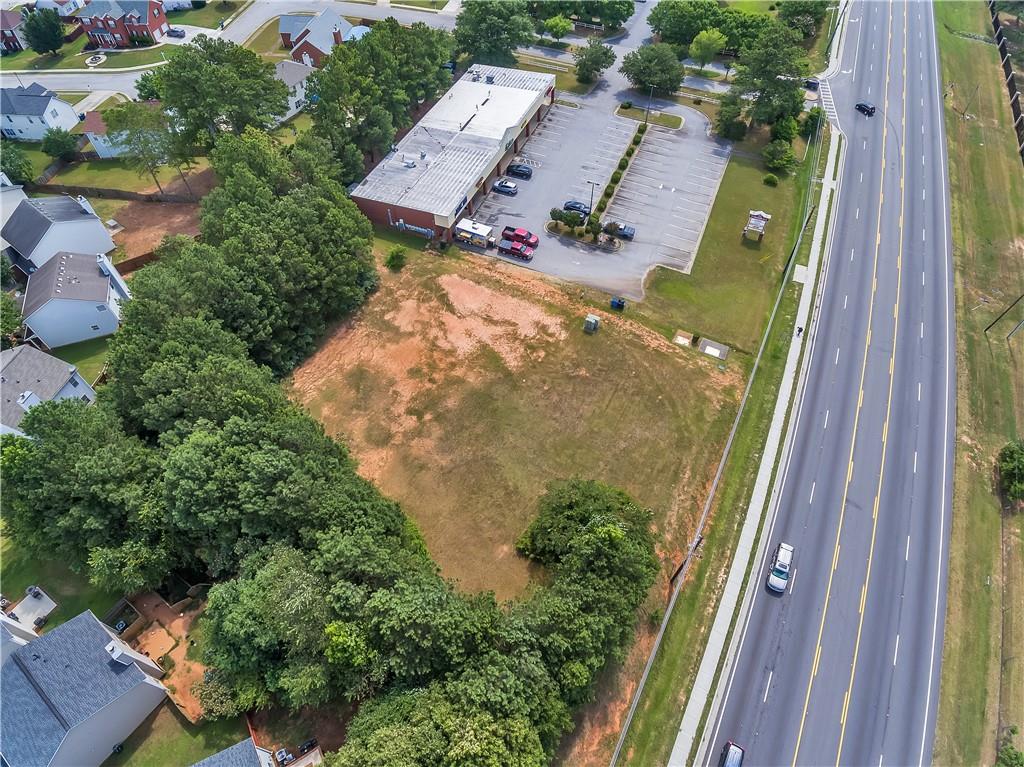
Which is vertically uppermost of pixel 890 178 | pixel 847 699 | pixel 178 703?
pixel 890 178

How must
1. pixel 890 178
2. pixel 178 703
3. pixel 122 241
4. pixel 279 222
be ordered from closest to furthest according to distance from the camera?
pixel 178 703, pixel 279 222, pixel 122 241, pixel 890 178

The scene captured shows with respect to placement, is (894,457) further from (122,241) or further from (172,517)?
(122,241)

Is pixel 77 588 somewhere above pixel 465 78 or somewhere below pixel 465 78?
below

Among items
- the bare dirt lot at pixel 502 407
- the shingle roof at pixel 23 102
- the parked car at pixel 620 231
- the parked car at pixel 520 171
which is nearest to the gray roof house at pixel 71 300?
the bare dirt lot at pixel 502 407

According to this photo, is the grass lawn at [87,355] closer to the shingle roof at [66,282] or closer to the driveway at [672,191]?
the shingle roof at [66,282]

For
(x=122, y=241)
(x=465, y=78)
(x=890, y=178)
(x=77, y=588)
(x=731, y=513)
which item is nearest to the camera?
(x=77, y=588)

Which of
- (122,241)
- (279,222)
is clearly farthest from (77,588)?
(122,241)

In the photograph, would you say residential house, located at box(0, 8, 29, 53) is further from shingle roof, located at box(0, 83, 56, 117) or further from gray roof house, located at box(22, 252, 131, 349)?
gray roof house, located at box(22, 252, 131, 349)

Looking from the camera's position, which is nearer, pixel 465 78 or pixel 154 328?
pixel 154 328
